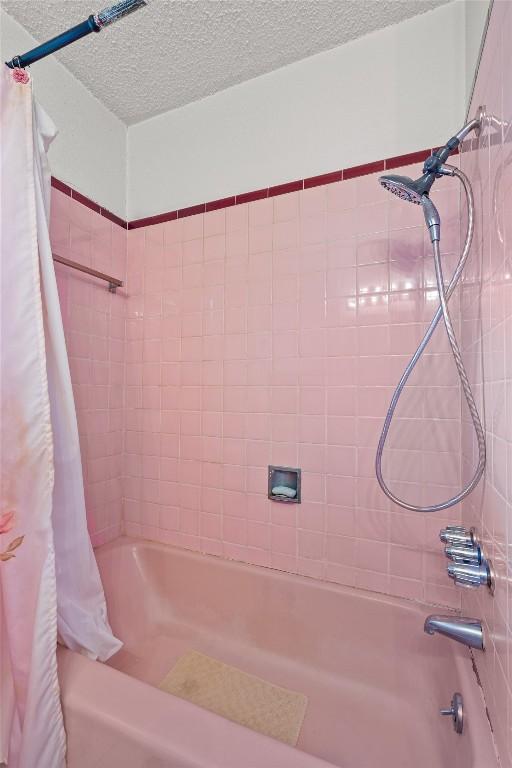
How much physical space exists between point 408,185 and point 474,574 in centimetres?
88

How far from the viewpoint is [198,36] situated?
118 centimetres

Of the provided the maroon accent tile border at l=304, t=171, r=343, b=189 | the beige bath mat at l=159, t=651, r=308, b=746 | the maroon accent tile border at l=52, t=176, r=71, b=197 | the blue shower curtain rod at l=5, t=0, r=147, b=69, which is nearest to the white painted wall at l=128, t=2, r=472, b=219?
the maroon accent tile border at l=304, t=171, r=343, b=189

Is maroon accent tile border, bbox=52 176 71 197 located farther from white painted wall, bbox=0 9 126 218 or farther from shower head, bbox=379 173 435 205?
shower head, bbox=379 173 435 205

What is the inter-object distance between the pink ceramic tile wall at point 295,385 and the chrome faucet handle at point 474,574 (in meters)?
0.36

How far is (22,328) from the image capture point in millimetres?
830

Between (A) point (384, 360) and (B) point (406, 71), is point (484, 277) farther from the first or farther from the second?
(B) point (406, 71)

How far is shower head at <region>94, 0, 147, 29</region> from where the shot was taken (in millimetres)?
707

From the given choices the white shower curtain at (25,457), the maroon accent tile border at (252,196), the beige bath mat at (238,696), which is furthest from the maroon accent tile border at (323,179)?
the beige bath mat at (238,696)

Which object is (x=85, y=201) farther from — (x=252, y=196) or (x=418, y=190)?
(x=418, y=190)

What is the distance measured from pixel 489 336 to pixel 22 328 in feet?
3.40

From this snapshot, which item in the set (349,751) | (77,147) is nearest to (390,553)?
(349,751)

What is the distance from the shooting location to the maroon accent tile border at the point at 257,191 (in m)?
1.14

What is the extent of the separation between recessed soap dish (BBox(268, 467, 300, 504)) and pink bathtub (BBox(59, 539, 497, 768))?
0.28 m

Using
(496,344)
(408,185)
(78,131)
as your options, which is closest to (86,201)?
(78,131)
